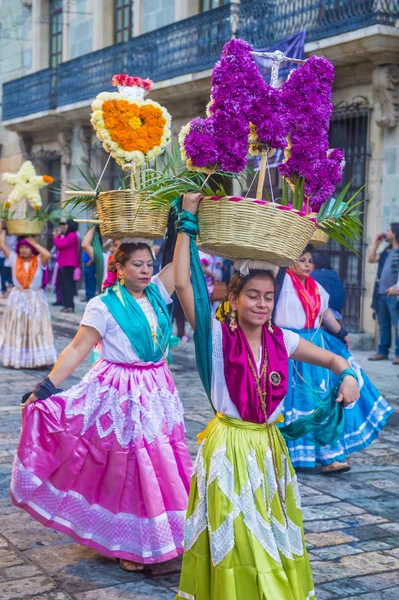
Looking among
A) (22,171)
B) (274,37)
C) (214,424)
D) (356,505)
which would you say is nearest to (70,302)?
(274,37)

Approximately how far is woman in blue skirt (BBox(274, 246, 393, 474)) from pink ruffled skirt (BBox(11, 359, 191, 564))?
182 cm

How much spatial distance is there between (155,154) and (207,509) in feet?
7.42

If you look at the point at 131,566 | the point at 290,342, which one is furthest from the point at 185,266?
the point at 131,566

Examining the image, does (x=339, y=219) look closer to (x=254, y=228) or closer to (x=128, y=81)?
(x=254, y=228)

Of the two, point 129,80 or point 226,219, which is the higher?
point 129,80

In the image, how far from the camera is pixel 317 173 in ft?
12.5

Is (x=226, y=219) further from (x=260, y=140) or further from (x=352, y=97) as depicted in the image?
(x=352, y=97)

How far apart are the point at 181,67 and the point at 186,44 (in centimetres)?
48

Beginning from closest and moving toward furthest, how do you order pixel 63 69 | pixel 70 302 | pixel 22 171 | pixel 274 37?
1. pixel 22 171
2. pixel 274 37
3. pixel 70 302
4. pixel 63 69

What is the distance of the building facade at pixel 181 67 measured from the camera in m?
13.5

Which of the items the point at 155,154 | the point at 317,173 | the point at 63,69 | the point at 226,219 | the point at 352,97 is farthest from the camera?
the point at 63,69

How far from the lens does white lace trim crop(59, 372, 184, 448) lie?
4.86m

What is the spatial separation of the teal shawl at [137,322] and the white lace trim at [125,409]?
0.20 meters

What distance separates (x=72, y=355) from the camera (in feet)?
15.8
